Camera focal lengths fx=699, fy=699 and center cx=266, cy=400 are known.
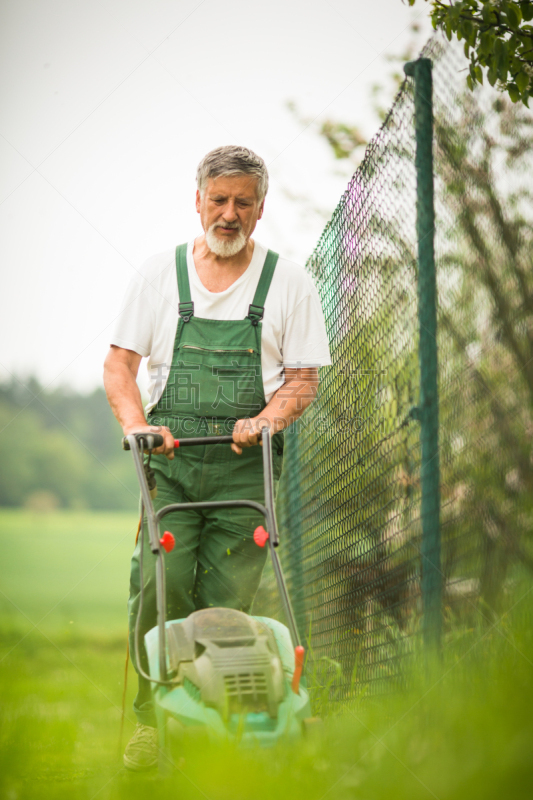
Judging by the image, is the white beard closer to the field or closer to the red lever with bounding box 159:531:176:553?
the red lever with bounding box 159:531:176:553

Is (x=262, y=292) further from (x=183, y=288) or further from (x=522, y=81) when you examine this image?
(x=522, y=81)

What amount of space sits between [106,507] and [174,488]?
23.2 meters

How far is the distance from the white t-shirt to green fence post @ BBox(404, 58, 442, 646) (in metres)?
0.46

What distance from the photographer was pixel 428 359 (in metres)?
2.13

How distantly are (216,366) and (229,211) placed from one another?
0.54m

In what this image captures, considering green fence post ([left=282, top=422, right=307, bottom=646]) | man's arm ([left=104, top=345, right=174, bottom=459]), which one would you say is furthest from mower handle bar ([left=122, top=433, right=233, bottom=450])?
green fence post ([left=282, top=422, right=307, bottom=646])

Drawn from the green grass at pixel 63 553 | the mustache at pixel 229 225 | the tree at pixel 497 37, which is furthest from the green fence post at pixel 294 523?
the green grass at pixel 63 553

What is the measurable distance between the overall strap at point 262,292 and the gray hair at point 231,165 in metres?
0.25

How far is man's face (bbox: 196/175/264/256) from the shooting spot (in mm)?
2418

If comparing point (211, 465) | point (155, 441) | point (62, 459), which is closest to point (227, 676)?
point (155, 441)

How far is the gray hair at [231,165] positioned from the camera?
240 centimetres

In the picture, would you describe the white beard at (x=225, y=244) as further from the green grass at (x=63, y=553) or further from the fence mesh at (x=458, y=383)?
the green grass at (x=63, y=553)

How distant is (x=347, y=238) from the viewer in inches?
114

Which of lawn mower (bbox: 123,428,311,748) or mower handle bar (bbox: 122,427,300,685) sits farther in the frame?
mower handle bar (bbox: 122,427,300,685)
